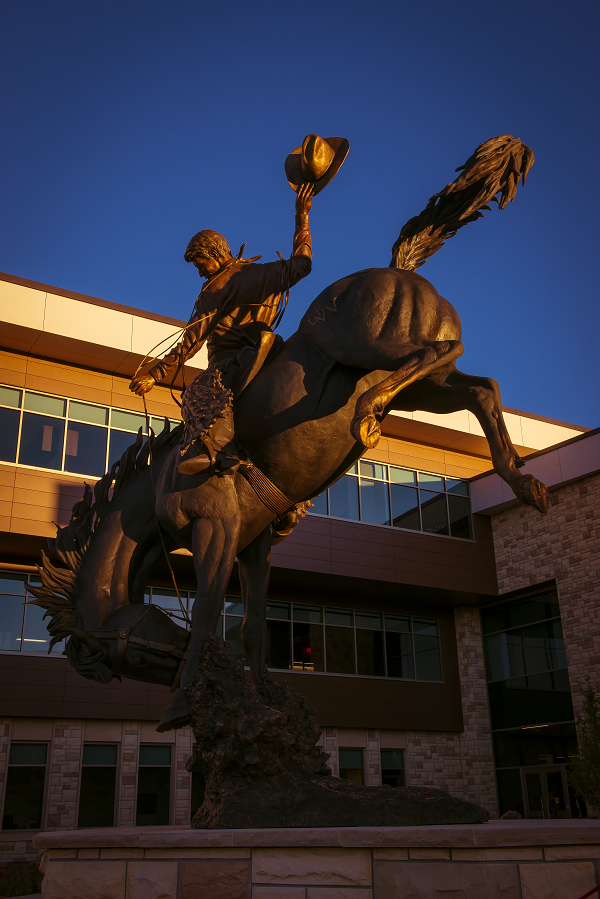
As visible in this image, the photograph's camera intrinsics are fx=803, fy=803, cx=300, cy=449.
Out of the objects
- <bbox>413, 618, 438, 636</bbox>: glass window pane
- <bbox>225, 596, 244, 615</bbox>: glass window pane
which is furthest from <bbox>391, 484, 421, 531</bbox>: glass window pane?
<bbox>225, 596, 244, 615</bbox>: glass window pane

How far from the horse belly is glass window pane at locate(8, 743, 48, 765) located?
62.9 feet

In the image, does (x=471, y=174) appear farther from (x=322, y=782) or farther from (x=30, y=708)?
(x=30, y=708)

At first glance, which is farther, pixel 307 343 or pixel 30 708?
pixel 30 708

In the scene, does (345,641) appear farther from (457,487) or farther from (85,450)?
(85,450)

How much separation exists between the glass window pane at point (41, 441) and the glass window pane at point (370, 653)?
1187 cm

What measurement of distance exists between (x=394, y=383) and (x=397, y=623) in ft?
83.3

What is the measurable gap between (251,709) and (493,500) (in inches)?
1013

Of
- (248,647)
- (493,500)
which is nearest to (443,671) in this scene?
(493,500)

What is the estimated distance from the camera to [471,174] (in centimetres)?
509

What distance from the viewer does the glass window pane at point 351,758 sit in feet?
83.5

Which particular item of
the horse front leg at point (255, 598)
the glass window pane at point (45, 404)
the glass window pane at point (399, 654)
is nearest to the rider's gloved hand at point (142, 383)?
the horse front leg at point (255, 598)

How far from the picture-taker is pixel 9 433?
21812 mm

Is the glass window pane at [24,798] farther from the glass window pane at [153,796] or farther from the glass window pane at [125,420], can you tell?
the glass window pane at [125,420]

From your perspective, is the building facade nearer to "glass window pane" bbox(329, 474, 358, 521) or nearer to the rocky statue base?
"glass window pane" bbox(329, 474, 358, 521)
